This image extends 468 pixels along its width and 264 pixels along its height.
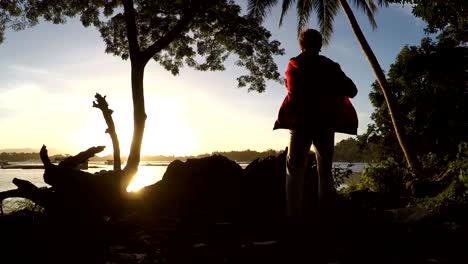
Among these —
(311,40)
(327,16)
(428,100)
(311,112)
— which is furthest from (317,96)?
(428,100)

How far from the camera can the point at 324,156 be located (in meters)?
4.62

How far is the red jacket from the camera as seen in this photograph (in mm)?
4477

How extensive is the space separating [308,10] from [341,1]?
11.5 feet

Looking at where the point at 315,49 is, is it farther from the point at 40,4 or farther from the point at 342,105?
the point at 40,4

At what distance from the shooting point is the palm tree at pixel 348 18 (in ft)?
39.8

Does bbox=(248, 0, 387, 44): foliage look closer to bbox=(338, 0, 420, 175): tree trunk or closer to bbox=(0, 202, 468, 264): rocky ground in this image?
bbox=(338, 0, 420, 175): tree trunk

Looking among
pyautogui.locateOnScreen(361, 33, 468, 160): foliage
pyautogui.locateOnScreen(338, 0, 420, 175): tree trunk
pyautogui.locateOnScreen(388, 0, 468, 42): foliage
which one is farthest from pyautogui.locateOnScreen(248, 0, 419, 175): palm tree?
pyautogui.locateOnScreen(361, 33, 468, 160): foliage

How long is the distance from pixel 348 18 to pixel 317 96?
9.97 m

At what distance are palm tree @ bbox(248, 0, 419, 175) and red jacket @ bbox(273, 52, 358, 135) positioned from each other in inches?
259

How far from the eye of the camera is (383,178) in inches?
370

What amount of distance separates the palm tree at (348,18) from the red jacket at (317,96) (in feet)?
21.6

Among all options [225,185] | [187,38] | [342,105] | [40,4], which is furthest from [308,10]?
[342,105]

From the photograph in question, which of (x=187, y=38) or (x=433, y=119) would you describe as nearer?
(x=187, y=38)

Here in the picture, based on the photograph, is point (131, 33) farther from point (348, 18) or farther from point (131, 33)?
point (348, 18)
